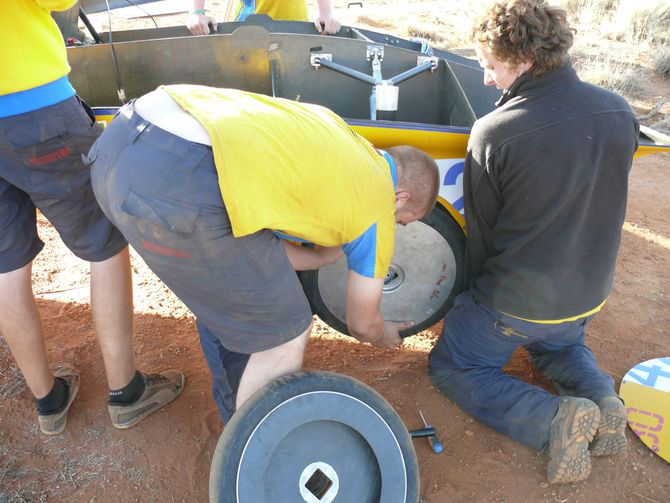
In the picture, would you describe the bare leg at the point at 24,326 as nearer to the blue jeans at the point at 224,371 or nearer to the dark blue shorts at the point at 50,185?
the dark blue shorts at the point at 50,185

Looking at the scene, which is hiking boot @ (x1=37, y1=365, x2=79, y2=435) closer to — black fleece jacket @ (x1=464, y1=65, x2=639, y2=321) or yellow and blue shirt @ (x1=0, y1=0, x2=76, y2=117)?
yellow and blue shirt @ (x1=0, y1=0, x2=76, y2=117)

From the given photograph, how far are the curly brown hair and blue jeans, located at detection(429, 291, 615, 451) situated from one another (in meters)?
1.11

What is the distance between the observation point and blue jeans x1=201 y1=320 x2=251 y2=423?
7.67 feet

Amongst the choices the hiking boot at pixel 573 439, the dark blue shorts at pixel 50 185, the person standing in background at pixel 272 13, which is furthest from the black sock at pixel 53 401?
the person standing in background at pixel 272 13

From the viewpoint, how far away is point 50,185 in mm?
2072

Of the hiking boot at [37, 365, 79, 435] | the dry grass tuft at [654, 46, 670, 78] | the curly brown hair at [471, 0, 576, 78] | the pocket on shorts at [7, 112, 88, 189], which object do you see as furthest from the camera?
the dry grass tuft at [654, 46, 670, 78]

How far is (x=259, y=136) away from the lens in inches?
62.9

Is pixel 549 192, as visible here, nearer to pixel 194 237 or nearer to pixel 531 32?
pixel 531 32

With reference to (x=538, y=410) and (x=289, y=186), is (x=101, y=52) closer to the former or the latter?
(x=289, y=186)

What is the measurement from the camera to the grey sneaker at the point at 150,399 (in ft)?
8.34

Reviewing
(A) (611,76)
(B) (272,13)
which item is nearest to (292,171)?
(B) (272,13)

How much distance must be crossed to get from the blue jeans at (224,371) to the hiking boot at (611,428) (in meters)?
1.56

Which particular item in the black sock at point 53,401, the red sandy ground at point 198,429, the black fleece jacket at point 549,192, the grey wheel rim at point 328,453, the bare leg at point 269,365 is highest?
the black fleece jacket at point 549,192

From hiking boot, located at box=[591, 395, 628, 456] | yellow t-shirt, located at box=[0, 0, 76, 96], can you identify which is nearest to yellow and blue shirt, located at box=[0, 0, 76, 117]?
yellow t-shirt, located at box=[0, 0, 76, 96]
